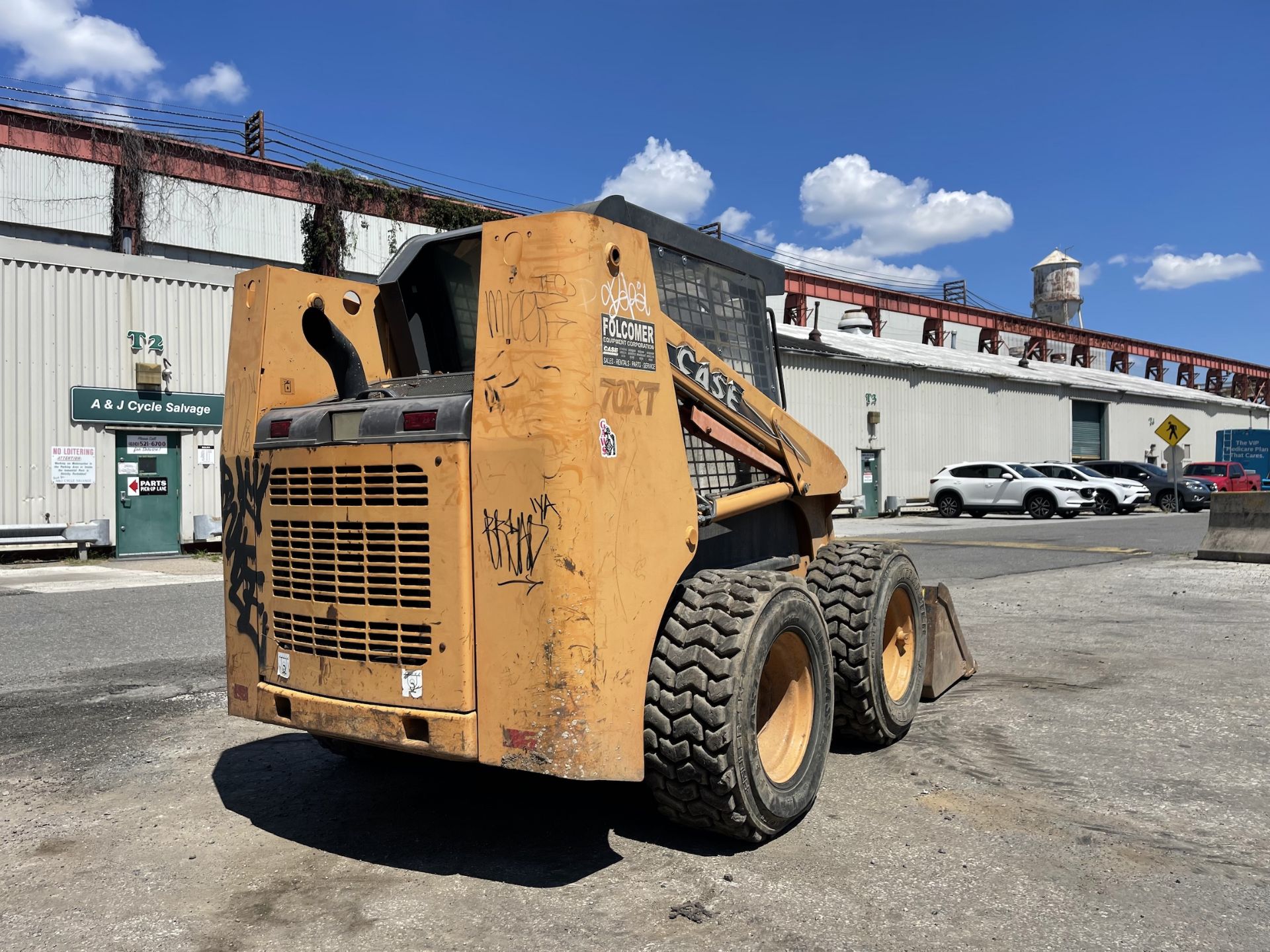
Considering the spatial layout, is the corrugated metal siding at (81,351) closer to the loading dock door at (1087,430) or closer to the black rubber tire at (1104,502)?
the black rubber tire at (1104,502)

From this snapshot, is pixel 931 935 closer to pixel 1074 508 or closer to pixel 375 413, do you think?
pixel 375 413

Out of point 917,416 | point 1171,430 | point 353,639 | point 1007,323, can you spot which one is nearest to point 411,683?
point 353,639

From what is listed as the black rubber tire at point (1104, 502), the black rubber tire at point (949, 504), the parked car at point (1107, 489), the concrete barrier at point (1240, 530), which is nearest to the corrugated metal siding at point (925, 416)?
the black rubber tire at point (949, 504)

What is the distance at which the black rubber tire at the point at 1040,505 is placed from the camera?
89.9ft

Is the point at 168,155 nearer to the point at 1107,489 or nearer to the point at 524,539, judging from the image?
the point at 1107,489

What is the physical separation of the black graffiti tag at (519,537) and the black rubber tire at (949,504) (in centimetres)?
2732

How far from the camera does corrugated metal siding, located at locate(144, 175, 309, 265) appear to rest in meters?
27.1

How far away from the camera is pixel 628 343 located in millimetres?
3604

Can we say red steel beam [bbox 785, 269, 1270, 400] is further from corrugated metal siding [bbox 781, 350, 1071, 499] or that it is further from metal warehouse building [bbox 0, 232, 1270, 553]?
metal warehouse building [bbox 0, 232, 1270, 553]

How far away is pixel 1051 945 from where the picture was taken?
10.1 ft

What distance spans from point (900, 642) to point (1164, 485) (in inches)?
1168

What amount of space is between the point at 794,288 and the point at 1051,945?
1489 inches

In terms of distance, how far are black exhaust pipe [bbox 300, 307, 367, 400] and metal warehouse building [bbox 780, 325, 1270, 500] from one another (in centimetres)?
2226

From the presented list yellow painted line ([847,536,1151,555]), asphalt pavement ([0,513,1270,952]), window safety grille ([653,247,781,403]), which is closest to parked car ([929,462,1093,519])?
yellow painted line ([847,536,1151,555])
